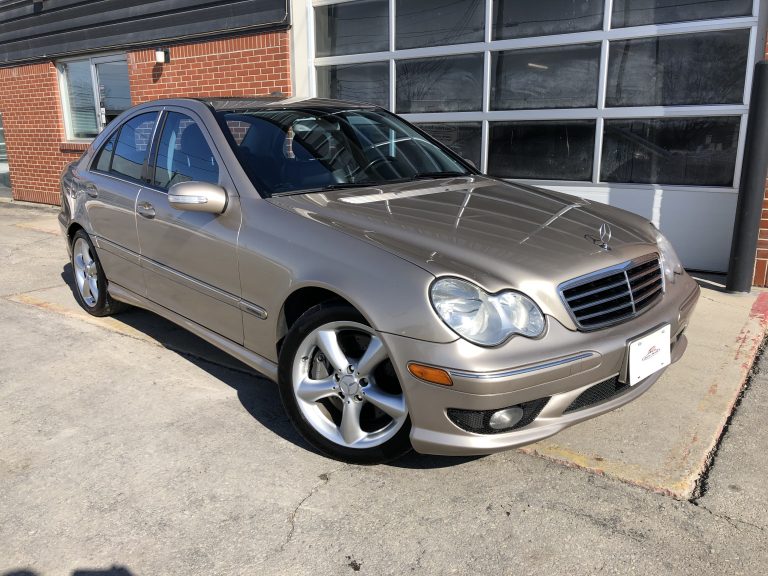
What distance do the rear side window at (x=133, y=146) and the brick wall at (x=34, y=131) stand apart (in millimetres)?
6749

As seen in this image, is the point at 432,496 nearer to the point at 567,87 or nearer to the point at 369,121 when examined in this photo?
the point at 369,121

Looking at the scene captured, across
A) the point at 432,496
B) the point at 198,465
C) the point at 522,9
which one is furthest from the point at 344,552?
the point at 522,9

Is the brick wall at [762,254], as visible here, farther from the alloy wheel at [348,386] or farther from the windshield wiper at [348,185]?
the alloy wheel at [348,386]

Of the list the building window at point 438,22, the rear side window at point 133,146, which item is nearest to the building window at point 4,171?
the building window at point 438,22

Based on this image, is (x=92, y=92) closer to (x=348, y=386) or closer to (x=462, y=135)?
(x=462, y=135)

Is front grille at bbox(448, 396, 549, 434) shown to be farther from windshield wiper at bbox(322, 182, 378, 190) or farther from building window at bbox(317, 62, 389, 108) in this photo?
building window at bbox(317, 62, 389, 108)

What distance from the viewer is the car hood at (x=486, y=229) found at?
2.47 meters

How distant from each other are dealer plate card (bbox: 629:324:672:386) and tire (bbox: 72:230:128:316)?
141 inches

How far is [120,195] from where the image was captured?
13.4 feet

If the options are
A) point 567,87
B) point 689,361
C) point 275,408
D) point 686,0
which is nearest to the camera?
point 275,408

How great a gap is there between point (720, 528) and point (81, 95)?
35.8ft

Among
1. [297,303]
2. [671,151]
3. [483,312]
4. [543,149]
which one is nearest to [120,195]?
[297,303]

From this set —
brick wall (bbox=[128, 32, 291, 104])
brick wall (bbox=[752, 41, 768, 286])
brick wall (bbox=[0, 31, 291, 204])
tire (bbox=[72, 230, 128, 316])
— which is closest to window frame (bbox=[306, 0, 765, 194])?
brick wall (bbox=[752, 41, 768, 286])

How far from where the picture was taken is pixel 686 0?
547 centimetres
